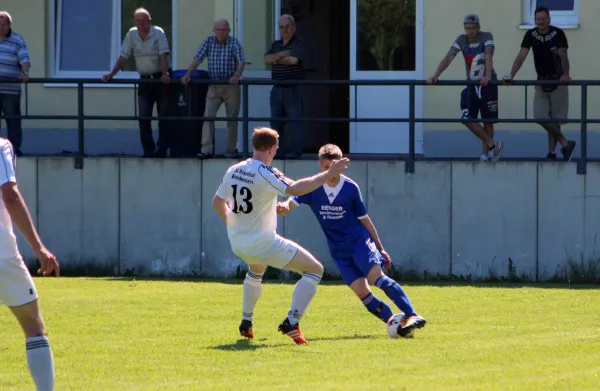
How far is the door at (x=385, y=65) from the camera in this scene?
58.7ft

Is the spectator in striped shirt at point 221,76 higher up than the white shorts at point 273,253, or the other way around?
the spectator in striped shirt at point 221,76

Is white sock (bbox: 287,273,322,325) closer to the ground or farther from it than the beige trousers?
closer to the ground

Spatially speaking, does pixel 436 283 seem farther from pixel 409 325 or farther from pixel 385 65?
pixel 409 325

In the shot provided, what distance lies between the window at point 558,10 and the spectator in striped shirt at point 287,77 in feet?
11.4

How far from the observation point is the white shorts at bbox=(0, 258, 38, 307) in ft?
23.0

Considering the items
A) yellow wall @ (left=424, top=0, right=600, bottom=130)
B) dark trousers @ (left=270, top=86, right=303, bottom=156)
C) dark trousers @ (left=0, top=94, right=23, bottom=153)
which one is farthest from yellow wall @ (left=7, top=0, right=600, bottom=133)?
dark trousers @ (left=0, top=94, right=23, bottom=153)

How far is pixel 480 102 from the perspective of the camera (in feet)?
51.7

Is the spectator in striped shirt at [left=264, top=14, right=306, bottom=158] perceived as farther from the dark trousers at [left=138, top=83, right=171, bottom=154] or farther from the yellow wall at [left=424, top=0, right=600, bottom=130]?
the yellow wall at [left=424, top=0, right=600, bottom=130]

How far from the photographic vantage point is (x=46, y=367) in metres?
7.09

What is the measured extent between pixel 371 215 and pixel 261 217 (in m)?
6.07

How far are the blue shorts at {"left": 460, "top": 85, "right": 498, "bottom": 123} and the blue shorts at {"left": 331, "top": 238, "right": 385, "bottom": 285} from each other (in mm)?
5354

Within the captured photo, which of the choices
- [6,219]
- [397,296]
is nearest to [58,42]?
[397,296]

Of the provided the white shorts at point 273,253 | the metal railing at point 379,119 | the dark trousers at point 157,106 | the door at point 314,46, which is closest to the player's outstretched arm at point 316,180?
the white shorts at point 273,253

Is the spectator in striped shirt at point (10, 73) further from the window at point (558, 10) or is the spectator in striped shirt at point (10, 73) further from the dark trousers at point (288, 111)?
the window at point (558, 10)
